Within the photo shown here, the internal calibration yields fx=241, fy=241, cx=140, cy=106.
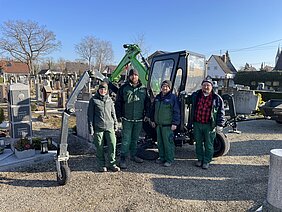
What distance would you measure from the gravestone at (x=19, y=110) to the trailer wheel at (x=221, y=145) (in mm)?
4204

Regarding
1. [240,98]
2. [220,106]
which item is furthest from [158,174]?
[240,98]

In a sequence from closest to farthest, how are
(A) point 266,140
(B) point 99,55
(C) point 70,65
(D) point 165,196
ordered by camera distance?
(D) point 165,196, (A) point 266,140, (B) point 99,55, (C) point 70,65

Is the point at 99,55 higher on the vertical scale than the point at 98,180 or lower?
higher

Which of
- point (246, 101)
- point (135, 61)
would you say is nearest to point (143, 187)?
point (135, 61)

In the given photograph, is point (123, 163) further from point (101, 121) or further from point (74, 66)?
point (74, 66)

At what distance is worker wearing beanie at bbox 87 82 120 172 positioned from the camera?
4328 millimetres

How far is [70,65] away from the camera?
196 ft

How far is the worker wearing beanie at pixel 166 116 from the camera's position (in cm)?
457

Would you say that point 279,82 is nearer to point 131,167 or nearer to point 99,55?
point 131,167

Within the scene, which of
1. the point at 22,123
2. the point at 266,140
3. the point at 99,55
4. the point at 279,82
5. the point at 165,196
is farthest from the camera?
the point at 99,55

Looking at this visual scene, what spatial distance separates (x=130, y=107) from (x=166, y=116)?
710 millimetres

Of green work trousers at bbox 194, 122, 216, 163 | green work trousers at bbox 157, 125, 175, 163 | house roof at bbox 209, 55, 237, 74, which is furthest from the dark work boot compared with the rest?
house roof at bbox 209, 55, 237, 74

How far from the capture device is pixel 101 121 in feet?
14.2

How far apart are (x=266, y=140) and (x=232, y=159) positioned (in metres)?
2.62
